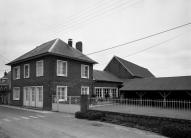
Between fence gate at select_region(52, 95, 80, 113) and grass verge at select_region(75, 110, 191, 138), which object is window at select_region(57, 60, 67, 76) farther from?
grass verge at select_region(75, 110, 191, 138)

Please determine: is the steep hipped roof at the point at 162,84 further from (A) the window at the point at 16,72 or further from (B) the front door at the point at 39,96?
(A) the window at the point at 16,72

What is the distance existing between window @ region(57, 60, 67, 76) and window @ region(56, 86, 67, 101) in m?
1.48

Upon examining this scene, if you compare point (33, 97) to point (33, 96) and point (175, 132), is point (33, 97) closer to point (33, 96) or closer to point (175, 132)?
point (33, 96)

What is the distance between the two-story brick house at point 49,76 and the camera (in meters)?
19.0

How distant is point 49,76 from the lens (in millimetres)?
18797

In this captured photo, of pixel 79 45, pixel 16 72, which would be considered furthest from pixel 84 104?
pixel 16 72

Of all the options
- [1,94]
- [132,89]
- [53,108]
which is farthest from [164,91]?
[1,94]

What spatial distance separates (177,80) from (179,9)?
36.8 feet

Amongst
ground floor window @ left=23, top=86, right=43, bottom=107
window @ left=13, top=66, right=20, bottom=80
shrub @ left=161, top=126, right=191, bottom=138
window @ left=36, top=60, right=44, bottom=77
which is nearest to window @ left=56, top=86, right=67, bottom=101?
ground floor window @ left=23, top=86, right=43, bottom=107

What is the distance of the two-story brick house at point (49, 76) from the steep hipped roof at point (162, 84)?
18.5 feet

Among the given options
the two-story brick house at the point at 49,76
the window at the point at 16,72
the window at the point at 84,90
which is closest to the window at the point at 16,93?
the two-story brick house at the point at 49,76

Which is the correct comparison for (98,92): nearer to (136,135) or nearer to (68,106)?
(68,106)

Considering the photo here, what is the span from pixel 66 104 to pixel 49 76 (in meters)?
Result: 3.65

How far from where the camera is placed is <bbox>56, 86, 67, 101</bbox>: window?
772 inches
